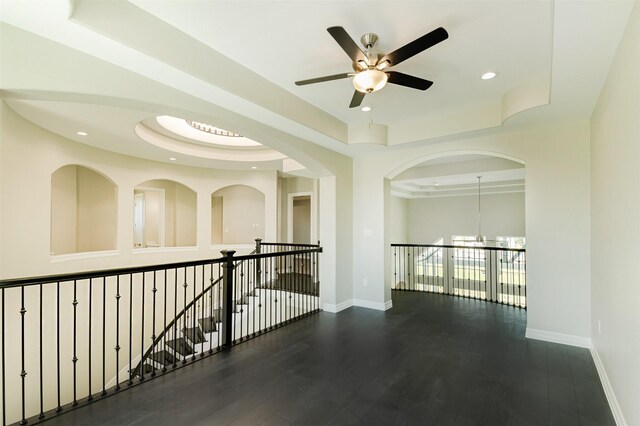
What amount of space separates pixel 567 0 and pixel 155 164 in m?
7.56

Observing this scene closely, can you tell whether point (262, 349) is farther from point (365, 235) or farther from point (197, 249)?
point (197, 249)

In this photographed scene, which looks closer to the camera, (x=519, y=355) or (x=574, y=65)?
(x=574, y=65)

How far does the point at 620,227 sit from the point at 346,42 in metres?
2.45

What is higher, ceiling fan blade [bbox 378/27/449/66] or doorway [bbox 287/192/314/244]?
ceiling fan blade [bbox 378/27/449/66]

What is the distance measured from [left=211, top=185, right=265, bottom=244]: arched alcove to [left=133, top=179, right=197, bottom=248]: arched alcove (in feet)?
2.99

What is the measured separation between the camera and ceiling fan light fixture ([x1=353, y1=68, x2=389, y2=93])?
2355 mm

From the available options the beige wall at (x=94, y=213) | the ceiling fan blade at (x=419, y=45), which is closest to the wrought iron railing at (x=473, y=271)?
the ceiling fan blade at (x=419, y=45)

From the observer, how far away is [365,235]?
17.4 ft

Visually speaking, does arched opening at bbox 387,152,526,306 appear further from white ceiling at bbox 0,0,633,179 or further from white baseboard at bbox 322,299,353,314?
white ceiling at bbox 0,0,633,179

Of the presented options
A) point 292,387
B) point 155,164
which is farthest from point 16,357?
point 155,164

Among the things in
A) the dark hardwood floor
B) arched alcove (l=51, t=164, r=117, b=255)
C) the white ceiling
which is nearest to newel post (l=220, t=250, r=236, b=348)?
the dark hardwood floor

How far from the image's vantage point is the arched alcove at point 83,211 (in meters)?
6.32

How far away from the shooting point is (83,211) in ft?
22.5

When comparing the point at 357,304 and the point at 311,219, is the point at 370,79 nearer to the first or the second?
the point at 357,304
